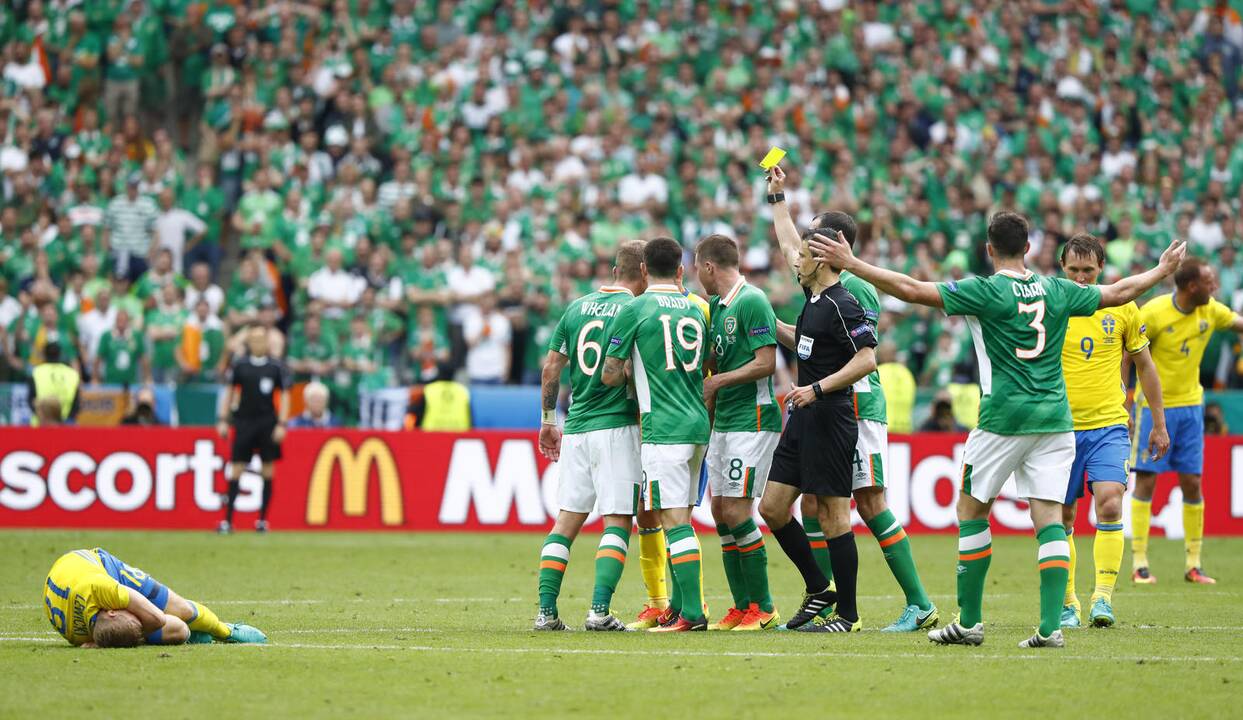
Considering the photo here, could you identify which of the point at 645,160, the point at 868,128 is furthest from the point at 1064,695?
the point at 868,128

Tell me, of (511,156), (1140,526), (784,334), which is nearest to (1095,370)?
(784,334)

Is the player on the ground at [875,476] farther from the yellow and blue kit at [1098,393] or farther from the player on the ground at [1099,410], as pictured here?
the yellow and blue kit at [1098,393]

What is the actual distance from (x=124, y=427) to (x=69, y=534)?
1.58 meters

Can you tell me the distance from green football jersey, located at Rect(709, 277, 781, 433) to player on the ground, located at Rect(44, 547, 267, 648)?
3.49 meters

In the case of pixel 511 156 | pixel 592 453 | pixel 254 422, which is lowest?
pixel 592 453

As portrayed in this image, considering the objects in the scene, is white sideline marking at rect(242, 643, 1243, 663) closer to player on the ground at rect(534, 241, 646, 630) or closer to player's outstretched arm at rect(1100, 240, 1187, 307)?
player on the ground at rect(534, 241, 646, 630)

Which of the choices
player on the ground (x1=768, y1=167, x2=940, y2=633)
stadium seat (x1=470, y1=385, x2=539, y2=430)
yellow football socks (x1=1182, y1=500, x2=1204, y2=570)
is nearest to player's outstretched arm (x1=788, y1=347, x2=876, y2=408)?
player on the ground (x1=768, y1=167, x2=940, y2=633)

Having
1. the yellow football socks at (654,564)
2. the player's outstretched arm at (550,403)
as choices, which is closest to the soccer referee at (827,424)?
the yellow football socks at (654,564)

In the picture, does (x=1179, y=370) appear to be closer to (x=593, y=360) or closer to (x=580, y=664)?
(x=593, y=360)

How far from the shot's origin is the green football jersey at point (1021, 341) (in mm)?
9484

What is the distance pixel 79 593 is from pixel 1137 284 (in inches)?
244

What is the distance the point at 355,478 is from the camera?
21.2 m

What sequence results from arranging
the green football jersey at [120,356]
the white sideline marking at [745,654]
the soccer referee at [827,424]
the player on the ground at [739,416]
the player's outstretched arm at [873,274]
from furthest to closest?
the green football jersey at [120,356]
the player on the ground at [739,416]
the soccer referee at [827,424]
the white sideline marking at [745,654]
the player's outstretched arm at [873,274]

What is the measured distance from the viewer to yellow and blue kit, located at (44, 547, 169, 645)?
9.30m
